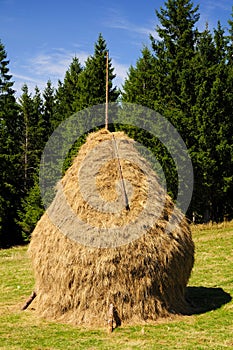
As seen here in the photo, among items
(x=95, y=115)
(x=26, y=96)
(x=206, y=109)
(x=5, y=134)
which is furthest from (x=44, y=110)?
(x=206, y=109)

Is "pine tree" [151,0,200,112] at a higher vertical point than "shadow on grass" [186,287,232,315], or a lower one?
higher

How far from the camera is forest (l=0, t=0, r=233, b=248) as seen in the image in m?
26.0

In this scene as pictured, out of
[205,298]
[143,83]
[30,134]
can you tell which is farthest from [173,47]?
[205,298]

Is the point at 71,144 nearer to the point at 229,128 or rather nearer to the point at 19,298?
the point at 229,128

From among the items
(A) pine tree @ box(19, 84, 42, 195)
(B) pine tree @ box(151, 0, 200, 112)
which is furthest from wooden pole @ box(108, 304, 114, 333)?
(A) pine tree @ box(19, 84, 42, 195)

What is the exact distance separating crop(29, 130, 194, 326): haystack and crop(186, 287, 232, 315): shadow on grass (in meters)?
0.56

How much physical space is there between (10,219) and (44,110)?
13.2 m

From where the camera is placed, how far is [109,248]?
26.7 feet

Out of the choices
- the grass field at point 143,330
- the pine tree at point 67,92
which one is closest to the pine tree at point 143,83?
the pine tree at point 67,92

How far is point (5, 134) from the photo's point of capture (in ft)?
125

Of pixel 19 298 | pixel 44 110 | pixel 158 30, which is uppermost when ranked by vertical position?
pixel 158 30

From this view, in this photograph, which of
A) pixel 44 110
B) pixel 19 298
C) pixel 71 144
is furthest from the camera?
pixel 44 110

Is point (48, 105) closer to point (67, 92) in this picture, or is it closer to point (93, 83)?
point (67, 92)

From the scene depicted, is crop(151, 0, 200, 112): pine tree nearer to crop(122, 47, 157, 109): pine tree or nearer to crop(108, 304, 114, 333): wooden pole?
crop(122, 47, 157, 109): pine tree
